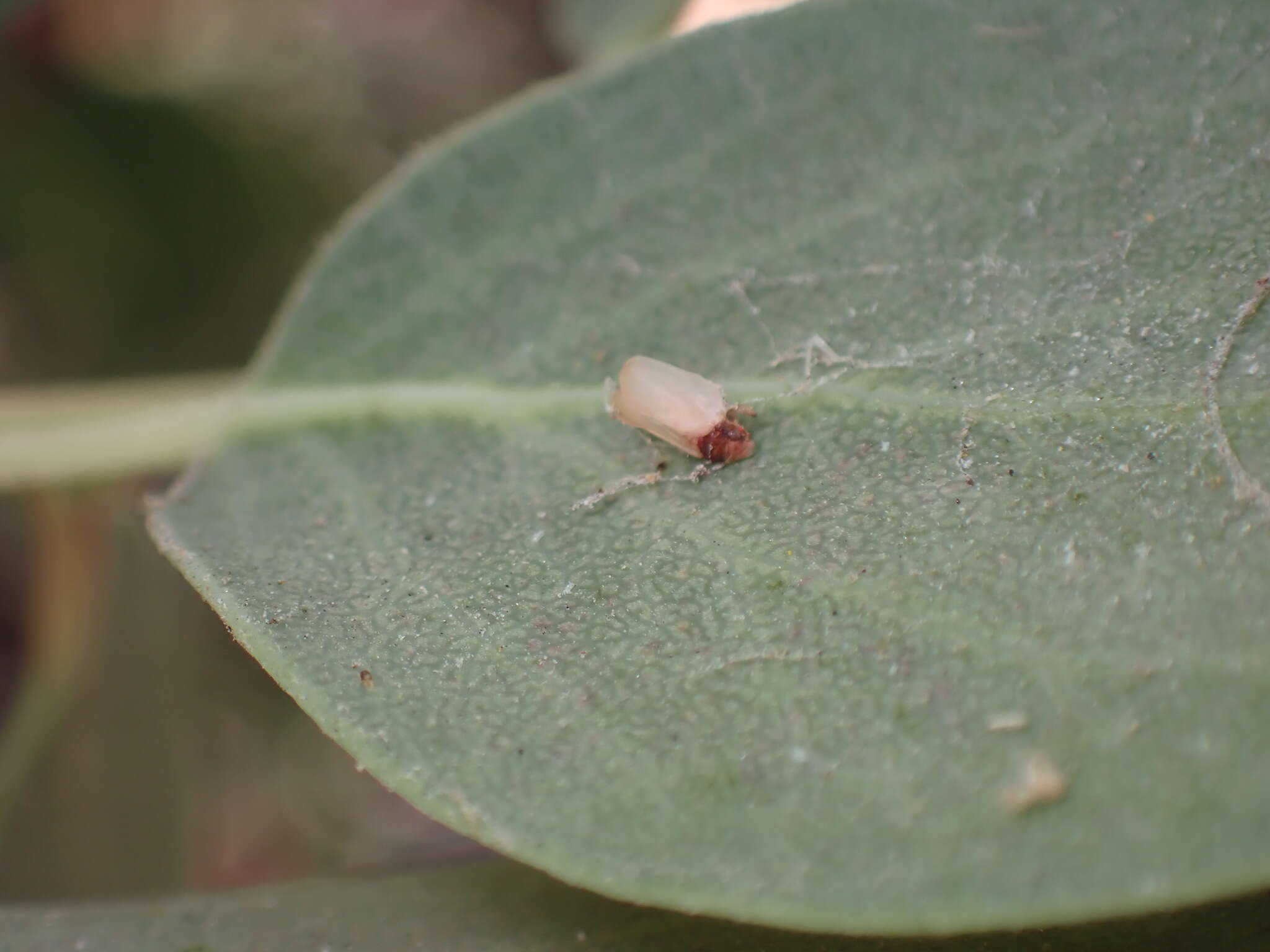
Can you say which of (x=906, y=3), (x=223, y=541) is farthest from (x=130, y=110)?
(x=906, y=3)

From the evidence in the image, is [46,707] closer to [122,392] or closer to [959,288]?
[122,392]

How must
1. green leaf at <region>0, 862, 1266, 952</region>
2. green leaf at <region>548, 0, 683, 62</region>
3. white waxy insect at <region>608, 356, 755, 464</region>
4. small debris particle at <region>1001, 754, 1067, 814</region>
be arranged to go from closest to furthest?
small debris particle at <region>1001, 754, 1067, 814</region> → green leaf at <region>0, 862, 1266, 952</region> → white waxy insect at <region>608, 356, 755, 464</region> → green leaf at <region>548, 0, 683, 62</region>

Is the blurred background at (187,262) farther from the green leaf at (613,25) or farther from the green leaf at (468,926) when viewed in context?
the green leaf at (468,926)

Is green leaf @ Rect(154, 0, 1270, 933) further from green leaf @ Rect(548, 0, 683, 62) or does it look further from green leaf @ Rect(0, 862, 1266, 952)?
green leaf @ Rect(548, 0, 683, 62)

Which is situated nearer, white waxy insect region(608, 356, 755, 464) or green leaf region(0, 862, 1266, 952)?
green leaf region(0, 862, 1266, 952)

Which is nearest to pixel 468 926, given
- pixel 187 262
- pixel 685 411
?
pixel 685 411

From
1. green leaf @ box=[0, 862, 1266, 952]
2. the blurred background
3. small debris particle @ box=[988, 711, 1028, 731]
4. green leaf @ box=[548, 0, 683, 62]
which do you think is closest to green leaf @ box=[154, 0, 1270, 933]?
small debris particle @ box=[988, 711, 1028, 731]
